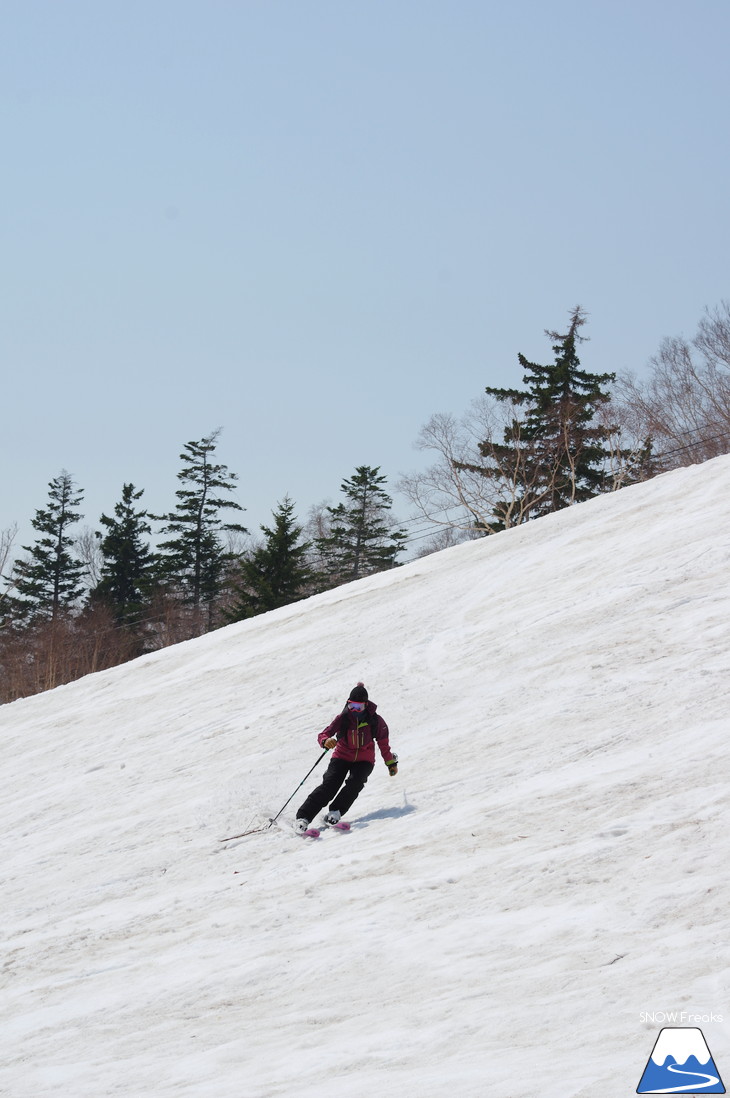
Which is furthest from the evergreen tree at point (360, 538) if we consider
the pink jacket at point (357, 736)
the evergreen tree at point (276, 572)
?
the pink jacket at point (357, 736)

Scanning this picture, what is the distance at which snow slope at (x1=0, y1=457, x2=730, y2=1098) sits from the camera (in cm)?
576

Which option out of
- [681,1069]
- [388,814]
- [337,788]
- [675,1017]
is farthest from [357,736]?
[681,1069]

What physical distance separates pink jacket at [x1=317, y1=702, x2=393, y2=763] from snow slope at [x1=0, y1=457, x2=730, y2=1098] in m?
0.55

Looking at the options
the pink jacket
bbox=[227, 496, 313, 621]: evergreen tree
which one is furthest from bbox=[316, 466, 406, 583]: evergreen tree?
the pink jacket

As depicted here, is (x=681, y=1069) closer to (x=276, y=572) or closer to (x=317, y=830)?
(x=317, y=830)

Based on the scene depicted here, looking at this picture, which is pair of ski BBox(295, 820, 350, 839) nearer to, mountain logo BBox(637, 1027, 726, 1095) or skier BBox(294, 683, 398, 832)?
skier BBox(294, 683, 398, 832)

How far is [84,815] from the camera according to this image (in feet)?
42.7

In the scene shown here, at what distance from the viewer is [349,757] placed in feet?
33.8

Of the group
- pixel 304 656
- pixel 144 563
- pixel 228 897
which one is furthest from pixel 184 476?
pixel 228 897

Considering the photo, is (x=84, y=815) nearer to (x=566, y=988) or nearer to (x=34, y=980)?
(x=34, y=980)

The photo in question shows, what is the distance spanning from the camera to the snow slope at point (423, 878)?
18.9 ft

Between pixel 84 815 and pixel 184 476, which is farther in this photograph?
pixel 184 476

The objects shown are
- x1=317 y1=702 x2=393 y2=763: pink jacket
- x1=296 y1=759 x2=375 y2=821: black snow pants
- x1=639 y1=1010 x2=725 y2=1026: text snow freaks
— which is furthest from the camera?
x1=317 y1=702 x2=393 y2=763: pink jacket

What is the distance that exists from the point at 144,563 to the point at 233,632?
36.1m
